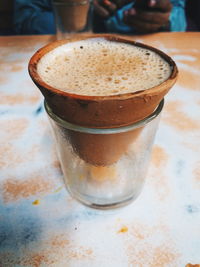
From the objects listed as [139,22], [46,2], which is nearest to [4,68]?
[139,22]

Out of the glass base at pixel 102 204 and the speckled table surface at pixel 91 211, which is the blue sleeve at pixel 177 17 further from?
the glass base at pixel 102 204

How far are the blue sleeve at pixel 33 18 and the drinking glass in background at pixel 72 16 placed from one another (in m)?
0.43

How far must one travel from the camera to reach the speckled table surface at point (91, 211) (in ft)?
1.26

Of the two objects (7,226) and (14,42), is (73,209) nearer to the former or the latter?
(7,226)

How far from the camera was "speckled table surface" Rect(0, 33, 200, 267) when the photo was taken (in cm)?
38

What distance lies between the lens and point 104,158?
43 centimetres

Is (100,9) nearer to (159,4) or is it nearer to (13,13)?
(159,4)

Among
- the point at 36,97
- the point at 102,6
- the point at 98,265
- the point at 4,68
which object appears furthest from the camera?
the point at 102,6

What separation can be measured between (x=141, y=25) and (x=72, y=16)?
256 mm

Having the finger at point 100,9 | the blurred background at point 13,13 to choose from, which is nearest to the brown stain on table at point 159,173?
the finger at point 100,9

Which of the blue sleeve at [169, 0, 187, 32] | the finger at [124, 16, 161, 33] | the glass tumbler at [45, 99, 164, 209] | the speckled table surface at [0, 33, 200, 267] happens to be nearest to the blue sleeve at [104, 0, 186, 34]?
the blue sleeve at [169, 0, 187, 32]

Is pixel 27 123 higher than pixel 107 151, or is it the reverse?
pixel 107 151

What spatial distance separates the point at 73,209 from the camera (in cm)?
45

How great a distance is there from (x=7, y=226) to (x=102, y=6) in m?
1.23
